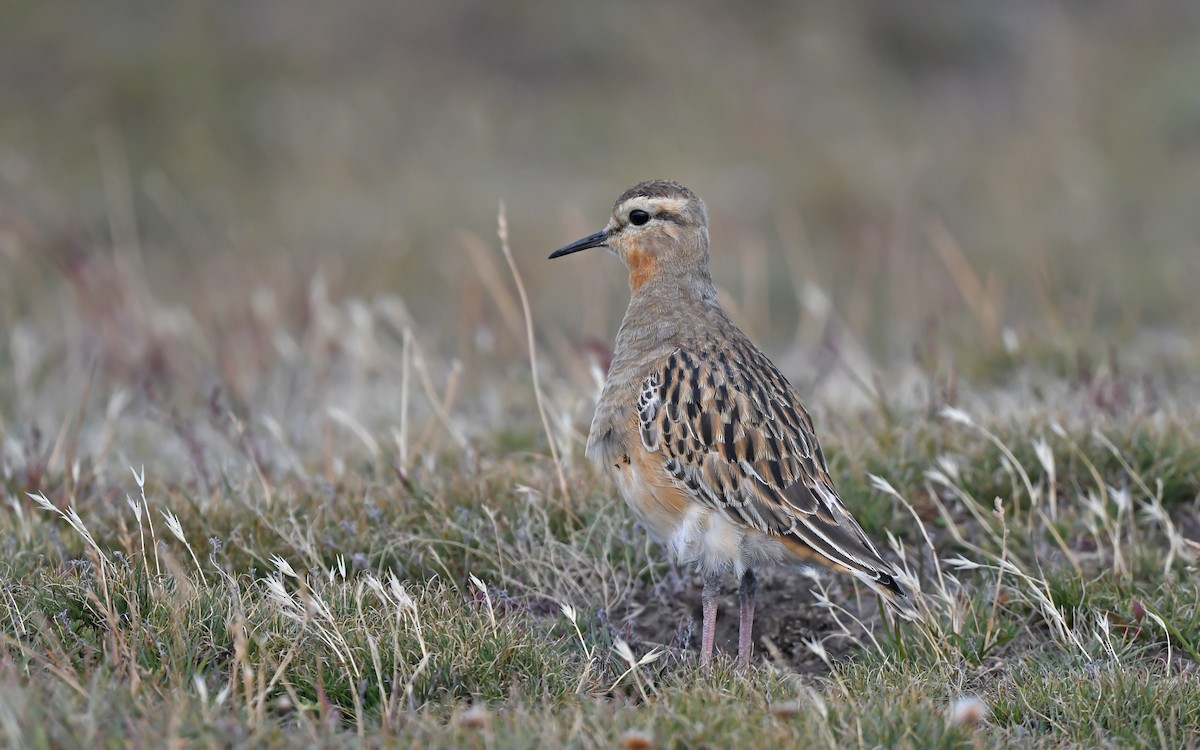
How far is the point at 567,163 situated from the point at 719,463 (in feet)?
45.0

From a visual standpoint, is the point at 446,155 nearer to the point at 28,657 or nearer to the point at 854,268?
the point at 854,268

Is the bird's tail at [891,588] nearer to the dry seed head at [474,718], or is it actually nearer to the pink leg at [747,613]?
the pink leg at [747,613]

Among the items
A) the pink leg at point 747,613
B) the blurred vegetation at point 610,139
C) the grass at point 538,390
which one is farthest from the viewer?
the blurred vegetation at point 610,139

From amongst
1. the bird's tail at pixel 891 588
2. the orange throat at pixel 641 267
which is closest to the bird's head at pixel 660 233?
the orange throat at pixel 641 267

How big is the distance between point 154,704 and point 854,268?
465 inches

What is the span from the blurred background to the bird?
3013mm

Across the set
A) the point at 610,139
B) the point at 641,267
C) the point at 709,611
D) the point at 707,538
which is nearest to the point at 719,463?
the point at 707,538

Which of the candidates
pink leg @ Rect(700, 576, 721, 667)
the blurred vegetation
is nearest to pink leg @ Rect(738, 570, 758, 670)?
pink leg @ Rect(700, 576, 721, 667)

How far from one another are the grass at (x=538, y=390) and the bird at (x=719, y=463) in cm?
27

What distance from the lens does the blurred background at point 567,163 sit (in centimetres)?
995

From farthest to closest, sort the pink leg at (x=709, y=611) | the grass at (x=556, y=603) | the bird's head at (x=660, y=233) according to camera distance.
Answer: the bird's head at (x=660, y=233)
the pink leg at (x=709, y=611)
the grass at (x=556, y=603)

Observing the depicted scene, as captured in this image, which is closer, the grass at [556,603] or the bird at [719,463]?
the grass at [556,603]

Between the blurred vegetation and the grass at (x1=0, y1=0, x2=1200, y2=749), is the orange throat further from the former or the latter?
the blurred vegetation

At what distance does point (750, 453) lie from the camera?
15.6 feet
